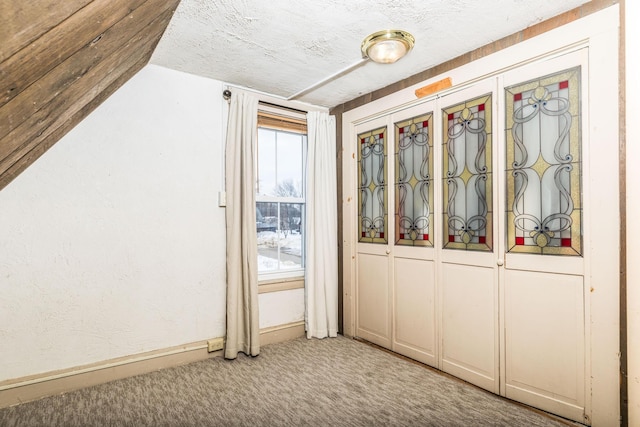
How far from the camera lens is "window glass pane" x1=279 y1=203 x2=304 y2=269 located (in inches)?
137

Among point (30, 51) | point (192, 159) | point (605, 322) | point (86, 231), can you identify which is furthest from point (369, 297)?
point (30, 51)

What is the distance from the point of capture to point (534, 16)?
6.79 feet

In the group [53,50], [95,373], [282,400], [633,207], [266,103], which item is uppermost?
[266,103]

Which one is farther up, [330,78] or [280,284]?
[330,78]

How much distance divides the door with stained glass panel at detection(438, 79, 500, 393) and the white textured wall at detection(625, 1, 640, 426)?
0.69m

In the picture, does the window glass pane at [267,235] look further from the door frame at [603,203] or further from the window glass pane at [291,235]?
the door frame at [603,203]

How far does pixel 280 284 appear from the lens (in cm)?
335

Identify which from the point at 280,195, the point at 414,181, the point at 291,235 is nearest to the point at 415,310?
the point at 414,181

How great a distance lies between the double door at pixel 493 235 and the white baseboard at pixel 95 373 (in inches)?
65.6

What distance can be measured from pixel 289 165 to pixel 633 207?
2655mm

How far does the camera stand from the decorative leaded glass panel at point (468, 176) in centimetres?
240

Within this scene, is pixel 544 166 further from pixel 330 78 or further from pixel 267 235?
pixel 267 235

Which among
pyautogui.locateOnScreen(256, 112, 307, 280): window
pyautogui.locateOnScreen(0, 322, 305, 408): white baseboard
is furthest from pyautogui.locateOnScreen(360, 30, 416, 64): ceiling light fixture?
pyautogui.locateOnScreen(0, 322, 305, 408): white baseboard

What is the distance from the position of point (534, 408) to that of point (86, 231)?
3198 millimetres
